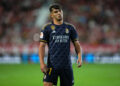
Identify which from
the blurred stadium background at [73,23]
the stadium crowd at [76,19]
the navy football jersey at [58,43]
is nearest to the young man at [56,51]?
the navy football jersey at [58,43]

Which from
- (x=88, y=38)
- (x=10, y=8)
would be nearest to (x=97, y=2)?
(x=88, y=38)

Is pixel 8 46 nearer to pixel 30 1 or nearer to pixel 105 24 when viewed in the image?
pixel 30 1

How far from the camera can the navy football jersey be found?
15.9 ft

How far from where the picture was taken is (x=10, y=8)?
22094 millimetres

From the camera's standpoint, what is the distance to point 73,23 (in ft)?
68.8

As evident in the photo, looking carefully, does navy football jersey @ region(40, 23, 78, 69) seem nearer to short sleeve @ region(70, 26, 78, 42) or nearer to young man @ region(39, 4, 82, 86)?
young man @ region(39, 4, 82, 86)

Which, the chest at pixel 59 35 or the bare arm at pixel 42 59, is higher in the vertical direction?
the chest at pixel 59 35

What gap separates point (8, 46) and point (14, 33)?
1.39 meters

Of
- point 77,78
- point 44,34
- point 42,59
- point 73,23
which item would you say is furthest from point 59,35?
point 73,23

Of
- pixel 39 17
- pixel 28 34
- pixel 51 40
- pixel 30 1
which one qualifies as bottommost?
pixel 51 40

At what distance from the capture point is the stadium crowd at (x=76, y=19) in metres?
20.2

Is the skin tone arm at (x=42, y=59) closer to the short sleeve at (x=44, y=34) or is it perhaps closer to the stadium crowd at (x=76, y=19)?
the short sleeve at (x=44, y=34)

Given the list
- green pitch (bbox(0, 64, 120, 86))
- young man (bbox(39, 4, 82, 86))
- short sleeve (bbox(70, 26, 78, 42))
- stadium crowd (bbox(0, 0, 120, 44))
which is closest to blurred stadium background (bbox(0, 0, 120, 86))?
stadium crowd (bbox(0, 0, 120, 44))

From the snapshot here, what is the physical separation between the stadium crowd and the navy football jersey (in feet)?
49.5
